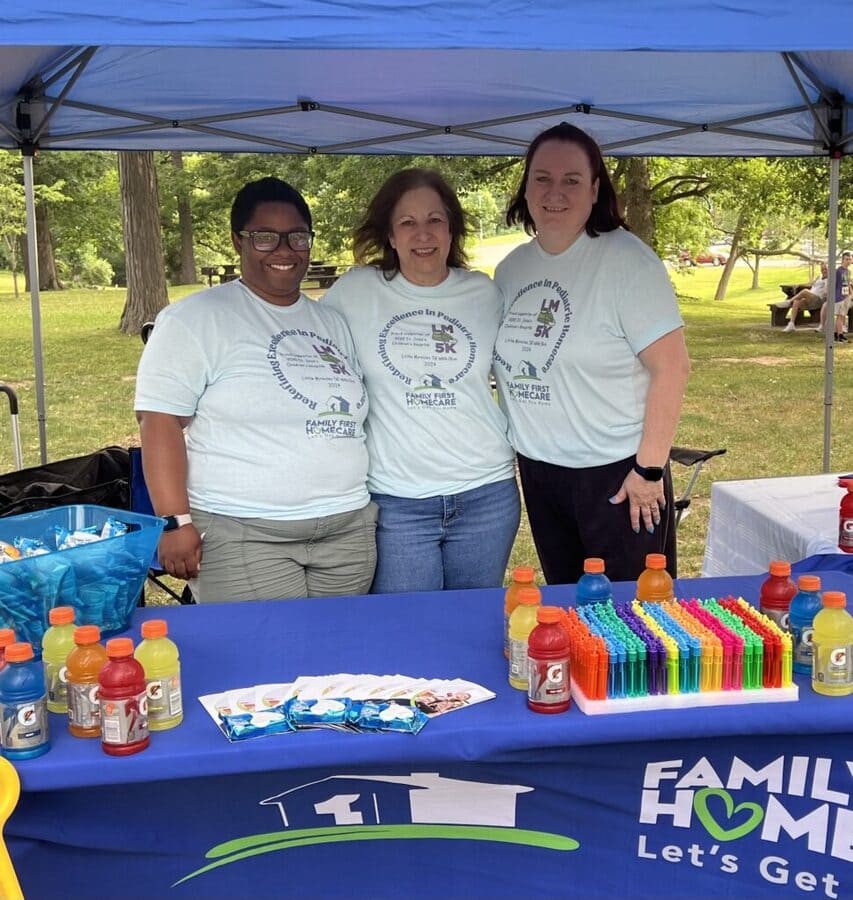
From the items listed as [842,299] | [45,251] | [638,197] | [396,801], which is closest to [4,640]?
[396,801]

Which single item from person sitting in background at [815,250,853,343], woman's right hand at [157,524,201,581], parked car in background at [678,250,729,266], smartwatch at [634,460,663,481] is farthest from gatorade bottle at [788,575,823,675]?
parked car in background at [678,250,729,266]

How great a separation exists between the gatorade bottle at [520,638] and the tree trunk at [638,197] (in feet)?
38.4

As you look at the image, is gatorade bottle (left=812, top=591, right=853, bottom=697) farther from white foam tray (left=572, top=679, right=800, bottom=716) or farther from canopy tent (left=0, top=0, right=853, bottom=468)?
canopy tent (left=0, top=0, right=853, bottom=468)

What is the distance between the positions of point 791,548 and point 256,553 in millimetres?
1691

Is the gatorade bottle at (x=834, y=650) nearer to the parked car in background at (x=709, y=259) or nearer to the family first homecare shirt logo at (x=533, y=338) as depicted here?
the family first homecare shirt logo at (x=533, y=338)

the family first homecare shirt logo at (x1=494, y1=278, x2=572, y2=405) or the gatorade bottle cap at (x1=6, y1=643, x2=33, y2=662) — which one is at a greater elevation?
the family first homecare shirt logo at (x1=494, y1=278, x2=572, y2=405)

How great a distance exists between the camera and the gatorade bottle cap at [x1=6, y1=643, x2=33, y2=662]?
1506 millimetres

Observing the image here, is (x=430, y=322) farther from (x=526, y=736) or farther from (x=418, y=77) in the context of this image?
(x=418, y=77)

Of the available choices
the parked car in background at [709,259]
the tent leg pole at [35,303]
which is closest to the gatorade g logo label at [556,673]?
the tent leg pole at [35,303]

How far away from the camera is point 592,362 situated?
2342 millimetres

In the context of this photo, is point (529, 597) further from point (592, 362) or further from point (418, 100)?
point (418, 100)

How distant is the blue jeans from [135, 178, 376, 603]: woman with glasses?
10 cm

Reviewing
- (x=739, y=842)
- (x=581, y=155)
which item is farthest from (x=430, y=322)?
(x=739, y=842)

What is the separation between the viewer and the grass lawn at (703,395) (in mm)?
7102
